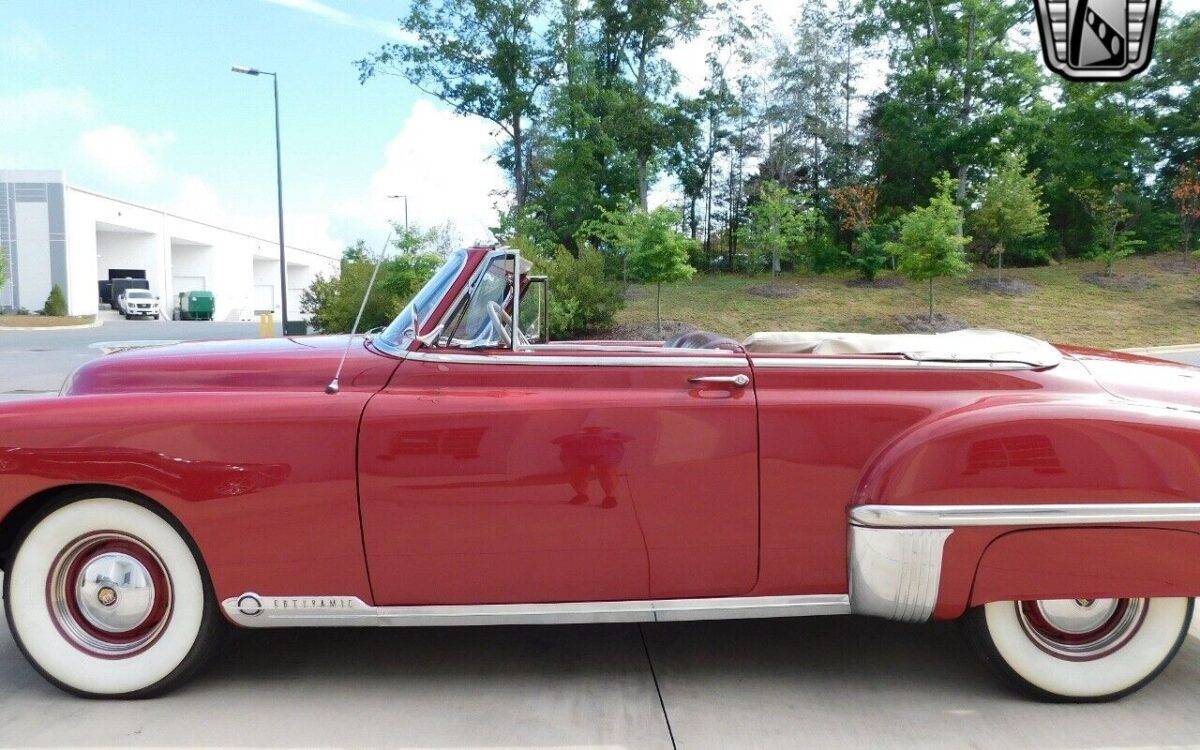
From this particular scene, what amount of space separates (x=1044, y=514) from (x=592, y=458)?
4.65 ft

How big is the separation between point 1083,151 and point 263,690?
35.2 m

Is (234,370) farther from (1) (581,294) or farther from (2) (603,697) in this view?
(1) (581,294)

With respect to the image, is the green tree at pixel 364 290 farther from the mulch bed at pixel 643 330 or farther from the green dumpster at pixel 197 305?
the green dumpster at pixel 197 305

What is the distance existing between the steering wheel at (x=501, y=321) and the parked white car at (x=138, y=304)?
45876mm

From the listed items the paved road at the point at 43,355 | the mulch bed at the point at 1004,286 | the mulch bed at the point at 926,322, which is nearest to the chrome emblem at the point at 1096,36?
the paved road at the point at 43,355

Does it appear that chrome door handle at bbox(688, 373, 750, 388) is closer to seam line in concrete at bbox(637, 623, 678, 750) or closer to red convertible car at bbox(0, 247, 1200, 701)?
red convertible car at bbox(0, 247, 1200, 701)

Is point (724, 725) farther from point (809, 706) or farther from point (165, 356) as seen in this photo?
point (165, 356)

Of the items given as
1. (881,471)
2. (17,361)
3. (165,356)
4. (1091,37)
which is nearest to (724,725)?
(881,471)

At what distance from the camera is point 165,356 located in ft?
10.5

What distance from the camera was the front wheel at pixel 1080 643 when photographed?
279 cm

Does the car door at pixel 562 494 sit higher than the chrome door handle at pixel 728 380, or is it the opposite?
the chrome door handle at pixel 728 380

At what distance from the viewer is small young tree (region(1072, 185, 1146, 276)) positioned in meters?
27.5

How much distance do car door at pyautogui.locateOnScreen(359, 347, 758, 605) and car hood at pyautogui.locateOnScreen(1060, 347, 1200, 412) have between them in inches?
50.4

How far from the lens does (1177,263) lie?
27.7 metres
